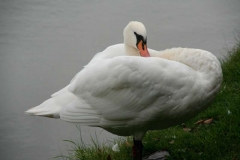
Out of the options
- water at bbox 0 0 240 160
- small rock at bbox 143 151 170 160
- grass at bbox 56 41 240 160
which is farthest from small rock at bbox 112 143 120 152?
water at bbox 0 0 240 160

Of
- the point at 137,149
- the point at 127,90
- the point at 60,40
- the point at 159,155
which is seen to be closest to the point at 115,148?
the point at 159,155

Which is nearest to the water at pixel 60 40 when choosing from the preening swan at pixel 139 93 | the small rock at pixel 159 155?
the small rock at pixel 159 155

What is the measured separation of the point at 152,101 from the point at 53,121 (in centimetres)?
238

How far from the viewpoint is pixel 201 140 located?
13.2ft

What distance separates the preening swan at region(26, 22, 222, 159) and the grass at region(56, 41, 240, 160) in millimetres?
477

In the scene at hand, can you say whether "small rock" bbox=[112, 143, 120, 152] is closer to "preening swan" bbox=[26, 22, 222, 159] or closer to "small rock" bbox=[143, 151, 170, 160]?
"small rock" bbox=[143, 151, 170, 160]

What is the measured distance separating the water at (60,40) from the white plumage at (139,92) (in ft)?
5.15

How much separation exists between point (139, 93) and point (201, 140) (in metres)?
0.91

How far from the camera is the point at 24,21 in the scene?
7.56m

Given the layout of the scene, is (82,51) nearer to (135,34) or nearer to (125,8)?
(125,8)

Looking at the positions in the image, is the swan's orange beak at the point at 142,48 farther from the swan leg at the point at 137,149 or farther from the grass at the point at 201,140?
the grass at the point at 201,140

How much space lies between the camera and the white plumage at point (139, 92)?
3291mm

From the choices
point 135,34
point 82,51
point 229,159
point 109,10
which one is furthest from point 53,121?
point 109,10

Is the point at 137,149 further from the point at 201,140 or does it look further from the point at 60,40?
the point at 60,40
